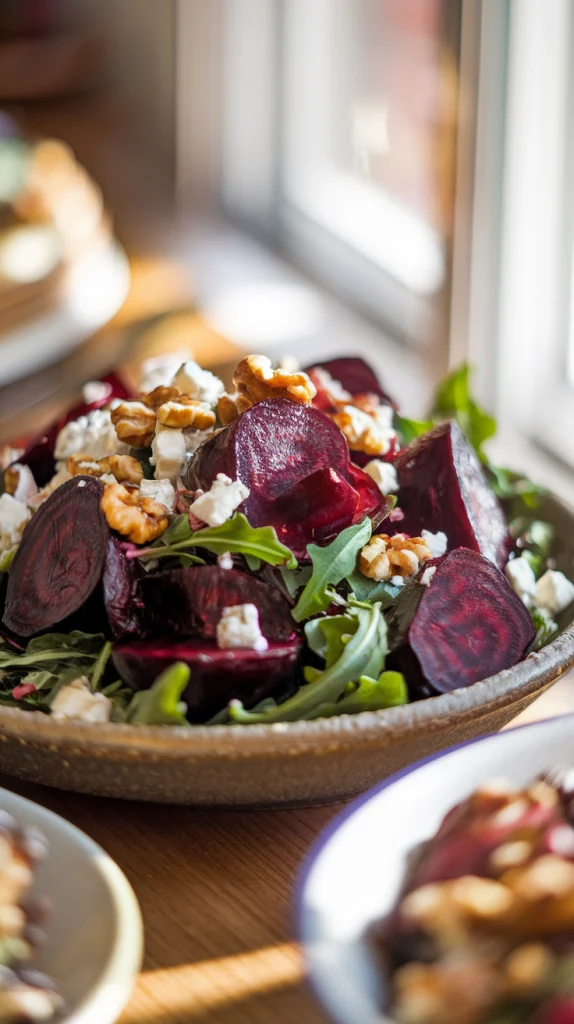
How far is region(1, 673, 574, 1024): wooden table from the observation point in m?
0.63

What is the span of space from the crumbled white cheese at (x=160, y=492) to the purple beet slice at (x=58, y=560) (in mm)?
40

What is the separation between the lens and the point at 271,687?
71 centimetres

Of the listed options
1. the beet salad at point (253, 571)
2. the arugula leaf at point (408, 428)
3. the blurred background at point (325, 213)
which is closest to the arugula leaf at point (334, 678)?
the beet salad at point (253, 571)

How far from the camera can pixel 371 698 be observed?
0.69 metres

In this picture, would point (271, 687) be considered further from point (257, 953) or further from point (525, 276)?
point (525, 276)

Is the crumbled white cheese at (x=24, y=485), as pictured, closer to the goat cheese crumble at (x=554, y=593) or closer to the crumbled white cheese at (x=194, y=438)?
the crumbled white cheese at (x=194, y=438)

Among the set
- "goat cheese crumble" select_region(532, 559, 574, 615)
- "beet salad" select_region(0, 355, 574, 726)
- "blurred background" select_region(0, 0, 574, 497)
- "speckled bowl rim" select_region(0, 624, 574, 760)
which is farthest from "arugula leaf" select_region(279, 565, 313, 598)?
"blurred background" select_region(0, 0, 574, 497)

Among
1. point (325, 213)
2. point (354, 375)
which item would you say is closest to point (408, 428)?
point (354, 375)

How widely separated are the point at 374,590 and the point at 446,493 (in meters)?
0.10

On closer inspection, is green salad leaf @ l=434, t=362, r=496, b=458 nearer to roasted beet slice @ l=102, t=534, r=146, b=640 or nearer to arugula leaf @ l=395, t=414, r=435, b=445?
arugula leaf @ l=395, t=414, r=435, b=445

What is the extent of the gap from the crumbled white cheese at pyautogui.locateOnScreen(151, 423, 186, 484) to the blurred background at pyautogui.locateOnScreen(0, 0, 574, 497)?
603 mm

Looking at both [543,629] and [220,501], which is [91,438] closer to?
[220,501]

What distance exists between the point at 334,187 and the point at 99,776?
89.5 inches

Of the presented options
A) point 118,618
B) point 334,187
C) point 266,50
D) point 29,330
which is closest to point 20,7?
point 266,50
